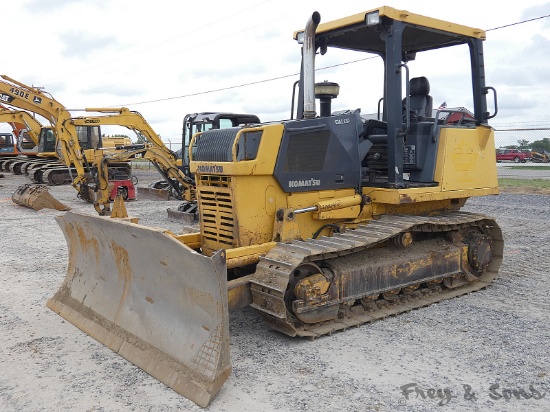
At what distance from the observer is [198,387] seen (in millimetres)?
3889

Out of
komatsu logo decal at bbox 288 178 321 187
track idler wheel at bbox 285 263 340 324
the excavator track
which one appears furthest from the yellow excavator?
track idler wheel at bbox 285 263 340 324

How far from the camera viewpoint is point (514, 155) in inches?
1502

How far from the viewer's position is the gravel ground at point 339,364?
3.77 m

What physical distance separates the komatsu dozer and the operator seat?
2cm

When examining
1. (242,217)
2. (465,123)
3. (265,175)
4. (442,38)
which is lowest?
(242,217)

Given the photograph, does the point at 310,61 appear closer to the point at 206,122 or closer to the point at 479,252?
the point at 479,252

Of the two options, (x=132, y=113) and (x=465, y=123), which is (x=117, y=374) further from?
(x=132, y=113)

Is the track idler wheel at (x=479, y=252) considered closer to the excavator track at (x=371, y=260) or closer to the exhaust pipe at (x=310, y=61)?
the excavator track at (x=371, y=260)

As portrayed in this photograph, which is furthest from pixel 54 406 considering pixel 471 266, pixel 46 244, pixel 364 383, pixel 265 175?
pixel 46 244

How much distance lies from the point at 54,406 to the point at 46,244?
6610mm

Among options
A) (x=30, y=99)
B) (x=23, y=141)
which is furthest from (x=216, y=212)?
(x=23, y=141)

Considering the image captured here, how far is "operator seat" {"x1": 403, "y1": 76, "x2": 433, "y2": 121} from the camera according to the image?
6.59 meters

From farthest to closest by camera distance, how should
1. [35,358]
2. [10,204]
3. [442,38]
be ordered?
1. [10,204]
2. [442,38]
3. [35,358]

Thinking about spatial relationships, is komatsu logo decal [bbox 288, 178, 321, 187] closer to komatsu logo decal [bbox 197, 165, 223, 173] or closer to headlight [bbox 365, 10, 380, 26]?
komatsu logo decal [bbox 197, 165, 223, 173]
